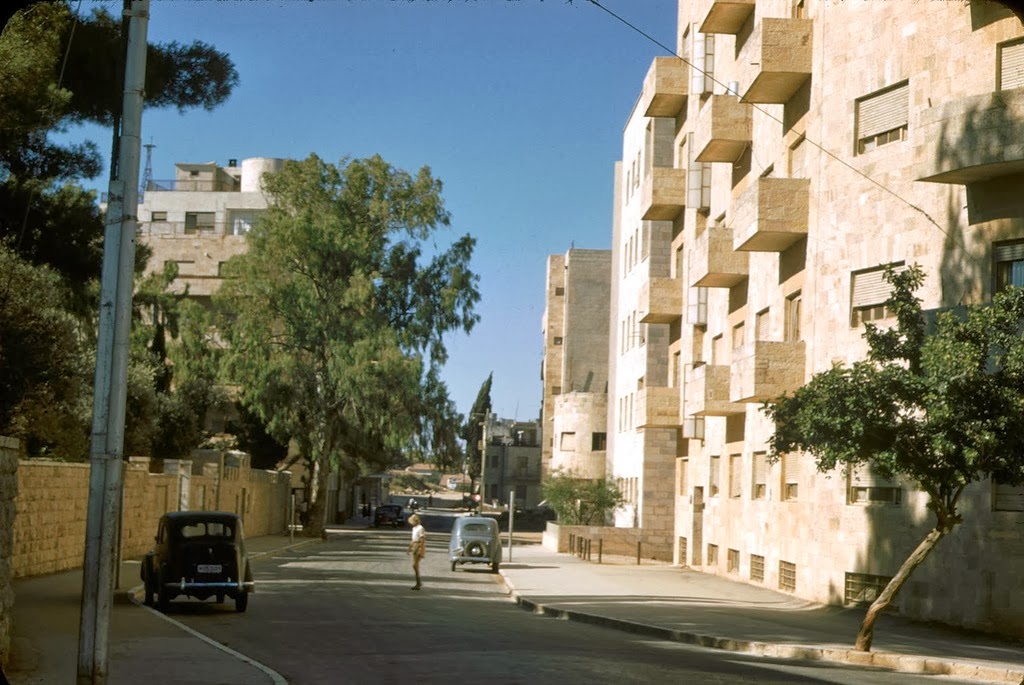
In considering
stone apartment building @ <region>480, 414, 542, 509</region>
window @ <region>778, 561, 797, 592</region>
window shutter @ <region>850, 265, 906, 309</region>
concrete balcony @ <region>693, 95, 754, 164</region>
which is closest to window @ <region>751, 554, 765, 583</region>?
window @ <region>778, 561, 797, 592</region>

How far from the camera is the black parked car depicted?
891 inches

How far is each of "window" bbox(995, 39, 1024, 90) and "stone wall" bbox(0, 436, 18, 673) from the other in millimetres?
17322

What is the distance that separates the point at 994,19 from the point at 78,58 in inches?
605

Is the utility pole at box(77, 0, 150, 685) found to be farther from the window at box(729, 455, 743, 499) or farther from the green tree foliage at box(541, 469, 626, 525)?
the green tree foliage at box(541, 469, 626, 525)

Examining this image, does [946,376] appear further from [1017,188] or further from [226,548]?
[226,548]

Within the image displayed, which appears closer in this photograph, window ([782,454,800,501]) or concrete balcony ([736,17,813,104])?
concrete balcony ([736,17,813,104])

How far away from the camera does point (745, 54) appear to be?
3356 centimetres

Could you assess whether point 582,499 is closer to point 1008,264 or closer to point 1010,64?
point 1008,264

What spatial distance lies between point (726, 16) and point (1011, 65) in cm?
1547

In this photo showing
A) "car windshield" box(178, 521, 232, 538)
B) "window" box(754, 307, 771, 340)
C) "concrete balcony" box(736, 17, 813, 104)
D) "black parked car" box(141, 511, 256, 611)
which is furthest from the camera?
"window" box(754, 307, 771, 340)

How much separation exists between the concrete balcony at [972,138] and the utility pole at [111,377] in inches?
595

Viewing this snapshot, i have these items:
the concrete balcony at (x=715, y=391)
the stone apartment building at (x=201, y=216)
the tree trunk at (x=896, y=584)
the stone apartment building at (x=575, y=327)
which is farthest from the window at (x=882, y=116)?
the stone apartment building at (x=201, y=216)

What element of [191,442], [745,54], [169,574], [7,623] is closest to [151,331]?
[191,442]

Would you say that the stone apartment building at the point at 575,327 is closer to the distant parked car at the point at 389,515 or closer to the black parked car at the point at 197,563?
the distant parked car at the point at 389,515
